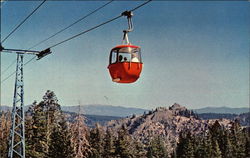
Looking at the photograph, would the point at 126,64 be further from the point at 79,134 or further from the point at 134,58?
the point at 79,134

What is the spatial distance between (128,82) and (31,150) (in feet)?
142

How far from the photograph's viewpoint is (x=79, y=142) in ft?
132

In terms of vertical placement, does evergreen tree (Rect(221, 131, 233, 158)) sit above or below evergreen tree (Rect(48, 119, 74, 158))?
below

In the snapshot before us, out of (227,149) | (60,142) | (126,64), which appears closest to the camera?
(126,64)

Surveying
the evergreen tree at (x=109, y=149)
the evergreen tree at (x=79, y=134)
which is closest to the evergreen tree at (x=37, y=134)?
the evergreen tree at (x=79, y=134)

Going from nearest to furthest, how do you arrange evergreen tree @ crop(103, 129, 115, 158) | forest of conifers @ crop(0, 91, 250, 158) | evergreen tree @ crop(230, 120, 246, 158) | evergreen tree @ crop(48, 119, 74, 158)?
1. forest of conifers @ crop(0, 91, 250, 158)
2. evergreen tree @ crop(48, 119, 74, 158)
3. evergreen tree @ crop(103, 129, 115, 158)
4. evergreen tree @ crop(230, 120, 246, 158)

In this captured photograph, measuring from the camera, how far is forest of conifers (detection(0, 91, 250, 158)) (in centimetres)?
4344

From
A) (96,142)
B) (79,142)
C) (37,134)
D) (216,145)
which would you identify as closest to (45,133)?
(37,134)

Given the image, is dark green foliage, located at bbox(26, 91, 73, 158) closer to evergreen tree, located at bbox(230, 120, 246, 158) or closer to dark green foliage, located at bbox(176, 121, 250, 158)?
dark green foliage, located at bbox(176, 121, 250, 158)

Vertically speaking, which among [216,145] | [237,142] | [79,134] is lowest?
[237,142]

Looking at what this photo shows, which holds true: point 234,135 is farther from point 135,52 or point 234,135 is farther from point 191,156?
point 135,52

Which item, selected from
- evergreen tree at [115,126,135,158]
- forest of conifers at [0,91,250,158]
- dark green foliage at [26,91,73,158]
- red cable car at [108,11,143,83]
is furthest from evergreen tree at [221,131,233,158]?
red cable car at [108,11,143,83]

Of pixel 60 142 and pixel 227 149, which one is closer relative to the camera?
pixel 60 142

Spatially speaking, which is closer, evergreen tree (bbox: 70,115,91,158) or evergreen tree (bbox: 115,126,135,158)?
evergreen tree (bbox: 70,115,91,158)
